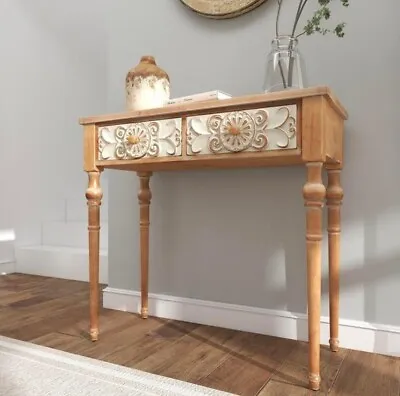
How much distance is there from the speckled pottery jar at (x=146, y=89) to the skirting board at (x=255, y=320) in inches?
30.2

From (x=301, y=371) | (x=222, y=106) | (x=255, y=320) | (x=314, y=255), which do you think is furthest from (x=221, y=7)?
(x=301, y=371)

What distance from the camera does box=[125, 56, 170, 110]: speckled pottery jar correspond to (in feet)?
4.47

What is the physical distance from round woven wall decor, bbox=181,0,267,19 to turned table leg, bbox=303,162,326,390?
786mm

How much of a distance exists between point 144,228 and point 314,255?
78 cm

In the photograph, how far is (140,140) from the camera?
130cm

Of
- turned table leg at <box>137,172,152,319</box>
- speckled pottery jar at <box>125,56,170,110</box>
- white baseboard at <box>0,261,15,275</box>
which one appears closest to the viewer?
speckled pottery jar at <box>125,56,170,110</box>

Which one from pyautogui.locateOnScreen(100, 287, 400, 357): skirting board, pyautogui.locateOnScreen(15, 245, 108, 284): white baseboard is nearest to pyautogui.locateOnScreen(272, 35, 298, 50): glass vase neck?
pyautogui.locateOnScreen(100, 287, 400, 357): skirting board

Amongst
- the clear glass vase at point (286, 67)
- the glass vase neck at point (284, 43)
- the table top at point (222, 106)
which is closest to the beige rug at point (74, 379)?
the table top at point (222, 106)

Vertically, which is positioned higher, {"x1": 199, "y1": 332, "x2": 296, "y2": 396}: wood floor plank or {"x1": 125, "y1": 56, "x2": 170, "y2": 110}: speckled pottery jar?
{"x1": 125, "y1": 56, "x2": 170, "y2": 110}: speckled pottery jar

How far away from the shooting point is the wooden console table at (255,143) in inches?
41.3

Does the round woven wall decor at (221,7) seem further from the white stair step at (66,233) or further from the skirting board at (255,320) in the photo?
Result: the white stair step at (66,233)

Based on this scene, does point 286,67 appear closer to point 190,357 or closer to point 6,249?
point 190,357

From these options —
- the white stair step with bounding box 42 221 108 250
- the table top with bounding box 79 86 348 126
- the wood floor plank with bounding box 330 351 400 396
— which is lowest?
the wood floor plank with bounding box 330 351 400 396

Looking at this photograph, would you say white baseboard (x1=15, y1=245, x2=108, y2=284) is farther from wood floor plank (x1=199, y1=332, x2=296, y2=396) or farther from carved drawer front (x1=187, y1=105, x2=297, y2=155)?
carved drawer front (x1=187, y1=105, x2=297, y2=155)
